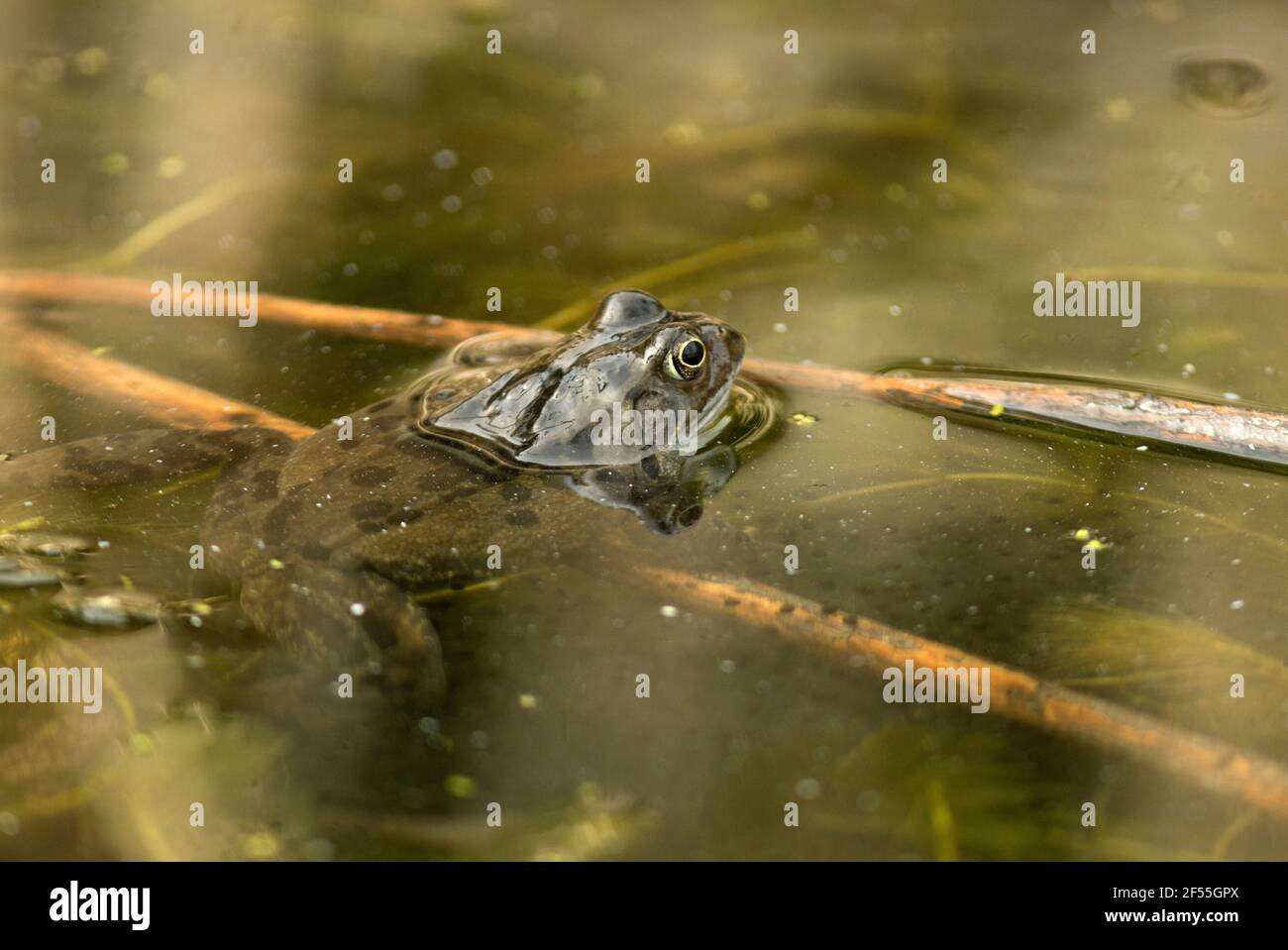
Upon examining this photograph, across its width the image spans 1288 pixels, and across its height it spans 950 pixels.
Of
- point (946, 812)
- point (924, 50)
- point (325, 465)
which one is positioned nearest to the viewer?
point (946, 812)

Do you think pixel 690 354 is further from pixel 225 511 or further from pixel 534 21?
pixel 534 21

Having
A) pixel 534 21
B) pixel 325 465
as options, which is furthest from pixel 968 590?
pixel 534 21

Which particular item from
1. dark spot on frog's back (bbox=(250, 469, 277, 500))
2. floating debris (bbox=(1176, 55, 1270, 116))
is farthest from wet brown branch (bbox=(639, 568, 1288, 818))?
floating debris (bbox=(1176, 55, 1270, 116))

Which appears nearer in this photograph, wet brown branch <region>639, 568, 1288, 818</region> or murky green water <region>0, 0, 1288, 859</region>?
wet brown branch <region>639, 568, 1288, 818</region>

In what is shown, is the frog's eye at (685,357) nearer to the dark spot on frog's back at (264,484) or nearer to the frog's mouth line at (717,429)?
the frog's mouth line at (717,429)

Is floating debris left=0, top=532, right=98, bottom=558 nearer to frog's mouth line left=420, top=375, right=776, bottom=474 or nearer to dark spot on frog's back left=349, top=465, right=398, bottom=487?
dark spot on frog's back left=349, top=465, right=398, bottom=487

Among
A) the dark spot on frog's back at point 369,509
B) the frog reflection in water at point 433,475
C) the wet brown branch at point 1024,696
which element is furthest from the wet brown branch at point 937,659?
the dark spot on frog's back at point 369,509

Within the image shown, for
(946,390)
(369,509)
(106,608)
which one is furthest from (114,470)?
(946,390)
